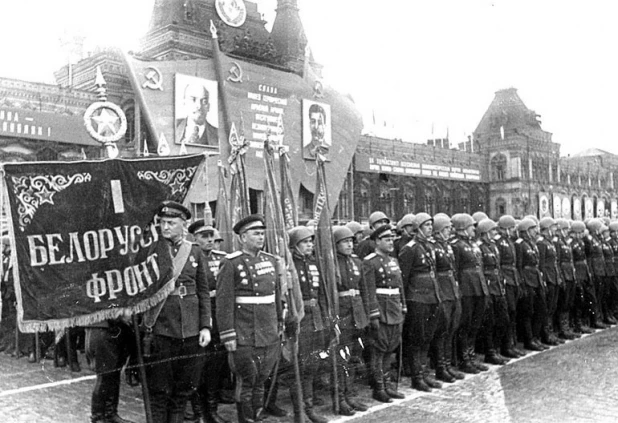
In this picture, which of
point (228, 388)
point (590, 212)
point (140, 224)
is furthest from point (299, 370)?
point (590, 212)

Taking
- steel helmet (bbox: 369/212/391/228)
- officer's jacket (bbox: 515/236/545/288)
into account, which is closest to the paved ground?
officer's jacket (bbox: 515/236/545/288)

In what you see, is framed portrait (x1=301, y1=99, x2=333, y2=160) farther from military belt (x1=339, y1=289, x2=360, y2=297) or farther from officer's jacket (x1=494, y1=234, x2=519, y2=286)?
military belt (x1=339, y1=289, x2=360, y2=297)

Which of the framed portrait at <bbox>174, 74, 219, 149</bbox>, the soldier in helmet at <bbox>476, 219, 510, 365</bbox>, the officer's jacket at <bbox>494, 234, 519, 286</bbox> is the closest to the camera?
the soldier in helmet at <bbox>476, 219, 510, 365</bbox>

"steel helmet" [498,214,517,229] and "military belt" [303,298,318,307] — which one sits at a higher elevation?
"steel helmet" [498,214,517,229]

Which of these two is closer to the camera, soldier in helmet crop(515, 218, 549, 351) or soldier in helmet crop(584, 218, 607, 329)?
soldier in helmet crop(515, 218, 549, 351)

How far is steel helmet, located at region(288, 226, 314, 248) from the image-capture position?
5391 millimetres

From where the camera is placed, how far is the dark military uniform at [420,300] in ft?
20.4

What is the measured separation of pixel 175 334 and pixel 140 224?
2.57ft

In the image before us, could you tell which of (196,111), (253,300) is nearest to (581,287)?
(253,300)

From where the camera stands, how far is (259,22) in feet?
90.9

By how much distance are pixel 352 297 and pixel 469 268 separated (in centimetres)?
182

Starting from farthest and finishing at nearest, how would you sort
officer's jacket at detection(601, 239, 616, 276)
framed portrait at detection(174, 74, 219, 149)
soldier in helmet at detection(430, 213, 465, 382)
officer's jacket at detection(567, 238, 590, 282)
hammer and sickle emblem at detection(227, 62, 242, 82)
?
hammer and sickle emblem at detection(227, 62, 242, 82)
framed portrait at detection(174, 74, 219, 149)
officer's jacket at detection(601, 239, 616, 276)
officer's jacket at detection(567, 238, 590, 282)
soldier in helmet at detection(430, 213, 465, 382)

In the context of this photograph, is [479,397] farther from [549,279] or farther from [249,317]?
[549,279]

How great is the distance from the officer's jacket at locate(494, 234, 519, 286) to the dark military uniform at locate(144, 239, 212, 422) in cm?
453
